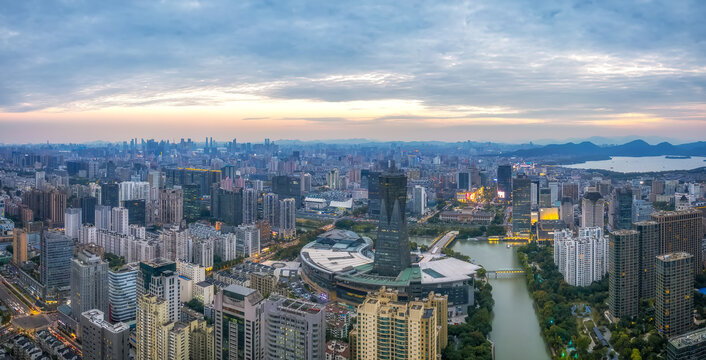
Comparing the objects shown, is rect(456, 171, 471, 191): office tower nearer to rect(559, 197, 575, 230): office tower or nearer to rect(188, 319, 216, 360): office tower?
rect(559, 197, 575, 230): office tower

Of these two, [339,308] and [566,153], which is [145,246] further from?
[566,153]

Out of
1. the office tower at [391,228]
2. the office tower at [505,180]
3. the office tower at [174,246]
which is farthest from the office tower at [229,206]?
the office tower at [505,180]

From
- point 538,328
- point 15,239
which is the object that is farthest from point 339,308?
point 15,239

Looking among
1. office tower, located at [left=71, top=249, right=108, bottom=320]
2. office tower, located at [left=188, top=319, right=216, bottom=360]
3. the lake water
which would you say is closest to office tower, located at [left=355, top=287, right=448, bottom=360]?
office tower, located at [left=188, top=319, right=216, bottom=360]

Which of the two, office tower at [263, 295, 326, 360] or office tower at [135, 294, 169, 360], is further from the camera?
office tower at [135, 294, 169, 360]

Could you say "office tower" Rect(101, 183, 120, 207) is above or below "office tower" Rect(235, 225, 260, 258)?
above

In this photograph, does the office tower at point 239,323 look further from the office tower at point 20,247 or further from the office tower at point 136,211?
the office tower at point 136,211

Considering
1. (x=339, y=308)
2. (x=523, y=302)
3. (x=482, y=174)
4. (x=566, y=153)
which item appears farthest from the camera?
(x=566, y=153)
